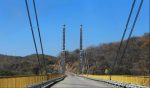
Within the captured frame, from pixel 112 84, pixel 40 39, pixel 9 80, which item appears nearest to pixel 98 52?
pixel 112 84

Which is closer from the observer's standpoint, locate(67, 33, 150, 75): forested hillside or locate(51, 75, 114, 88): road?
locate(51, 75, 114, 88): road

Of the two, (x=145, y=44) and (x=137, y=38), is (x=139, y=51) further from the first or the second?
(x=137, y=38)

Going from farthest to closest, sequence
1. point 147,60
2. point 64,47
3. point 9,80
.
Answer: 1. point 147,60
2. point 64,47
3. point 9,80

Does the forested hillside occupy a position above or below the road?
above

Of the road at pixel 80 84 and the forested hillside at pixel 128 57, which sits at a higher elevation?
the forested hillside at pixel 128 57

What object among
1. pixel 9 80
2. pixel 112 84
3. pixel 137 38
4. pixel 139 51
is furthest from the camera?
pixel 137 38

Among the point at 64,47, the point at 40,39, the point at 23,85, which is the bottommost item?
the point at 23,85

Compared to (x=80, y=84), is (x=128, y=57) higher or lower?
higher

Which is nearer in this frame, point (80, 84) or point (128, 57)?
point (80, 84)

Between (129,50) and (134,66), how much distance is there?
2056 centimetres

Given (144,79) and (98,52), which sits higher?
(98,52)

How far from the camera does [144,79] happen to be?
43.5 metres

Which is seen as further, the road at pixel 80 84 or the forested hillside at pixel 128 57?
the forested hillside at pixel 128 57

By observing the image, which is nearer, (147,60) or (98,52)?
(147,60)
